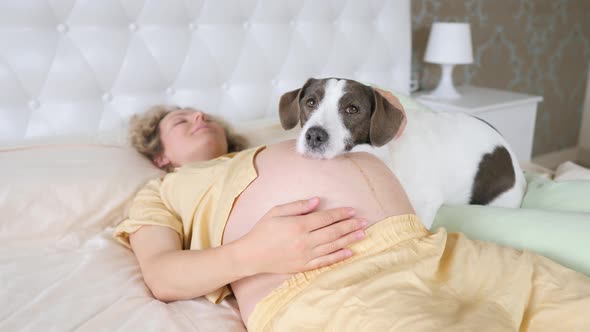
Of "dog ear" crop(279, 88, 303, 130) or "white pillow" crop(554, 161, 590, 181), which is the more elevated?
"dog ear" crop(279, 88, 303, 130)

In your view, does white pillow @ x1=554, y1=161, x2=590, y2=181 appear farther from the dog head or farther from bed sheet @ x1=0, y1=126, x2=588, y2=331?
bed sheet @ x1=0, y1=126, x2=588, y2=331

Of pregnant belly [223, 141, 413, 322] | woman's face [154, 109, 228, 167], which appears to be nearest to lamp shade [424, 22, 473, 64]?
woman's face [154, 109, 228, 167]

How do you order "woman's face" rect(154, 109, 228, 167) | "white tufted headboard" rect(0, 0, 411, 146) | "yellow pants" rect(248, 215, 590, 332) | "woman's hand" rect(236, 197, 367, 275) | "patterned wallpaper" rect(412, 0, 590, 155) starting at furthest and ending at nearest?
1. "patterned wallpaper" rect(412, 0, 590, 155)
2. "white tufted headboard" rect(0, 0, 411, 146)
3. "woman's face" rect(154, 109, 228, 167)
4. "woman's hand" rect(236, 197, 367, 275)
5. "yellow pants" rect(248, 215, 590, 332)

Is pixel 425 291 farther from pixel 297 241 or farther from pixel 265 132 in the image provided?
pixel 265 132

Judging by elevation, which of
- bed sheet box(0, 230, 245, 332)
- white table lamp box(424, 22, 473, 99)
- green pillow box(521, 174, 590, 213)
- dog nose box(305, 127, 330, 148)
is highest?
white table lamp box(424, 22, 473, 99)

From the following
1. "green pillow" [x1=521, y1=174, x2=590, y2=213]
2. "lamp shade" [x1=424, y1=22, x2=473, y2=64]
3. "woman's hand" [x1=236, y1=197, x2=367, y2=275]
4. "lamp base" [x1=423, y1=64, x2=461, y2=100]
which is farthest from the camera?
"lamp base" [x1=423, y1=64, x2=461, y2=100]

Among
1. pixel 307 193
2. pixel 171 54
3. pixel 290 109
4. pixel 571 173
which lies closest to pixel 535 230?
pixel 307 193

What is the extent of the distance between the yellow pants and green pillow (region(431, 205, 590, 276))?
0.13 meters

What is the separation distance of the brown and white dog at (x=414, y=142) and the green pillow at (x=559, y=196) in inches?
1.5

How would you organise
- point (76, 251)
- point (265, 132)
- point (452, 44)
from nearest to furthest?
1. point (76, 251)
2. point (265, 132)
3. point (452, 44)

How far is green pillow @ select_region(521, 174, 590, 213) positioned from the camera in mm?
1446

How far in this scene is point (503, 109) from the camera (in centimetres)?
295

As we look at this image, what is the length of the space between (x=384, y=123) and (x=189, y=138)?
659mm

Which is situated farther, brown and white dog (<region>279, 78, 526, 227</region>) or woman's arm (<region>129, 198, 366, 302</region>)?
brown and white dog (<region>279, 78, 526, 227</region>)
